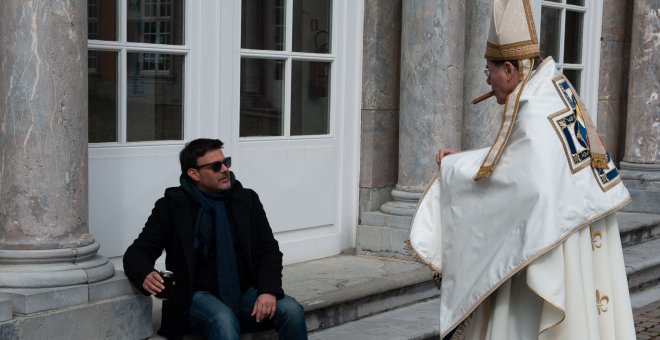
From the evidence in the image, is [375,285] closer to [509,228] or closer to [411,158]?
[411,158]

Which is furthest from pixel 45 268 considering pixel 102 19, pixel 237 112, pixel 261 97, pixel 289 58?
pixel 289 58

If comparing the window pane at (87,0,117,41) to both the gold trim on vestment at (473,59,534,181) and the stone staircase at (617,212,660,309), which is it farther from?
the stone staircase at (617,212,660,309)

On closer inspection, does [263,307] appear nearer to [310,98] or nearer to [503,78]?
[503,78]

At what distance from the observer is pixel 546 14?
9352 millimetres

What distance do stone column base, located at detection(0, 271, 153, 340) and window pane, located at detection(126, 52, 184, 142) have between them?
4.02 ft

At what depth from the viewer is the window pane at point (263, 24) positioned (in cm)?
652

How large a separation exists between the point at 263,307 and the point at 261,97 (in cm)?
218

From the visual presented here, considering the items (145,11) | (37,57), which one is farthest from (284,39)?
(37,57)

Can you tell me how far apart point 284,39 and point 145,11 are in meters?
1.17

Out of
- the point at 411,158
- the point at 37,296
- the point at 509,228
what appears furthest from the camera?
the point at 411,158

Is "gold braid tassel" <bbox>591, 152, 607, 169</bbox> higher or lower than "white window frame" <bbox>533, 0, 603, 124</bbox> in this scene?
lower

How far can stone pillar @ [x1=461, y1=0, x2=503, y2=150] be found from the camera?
299 inches

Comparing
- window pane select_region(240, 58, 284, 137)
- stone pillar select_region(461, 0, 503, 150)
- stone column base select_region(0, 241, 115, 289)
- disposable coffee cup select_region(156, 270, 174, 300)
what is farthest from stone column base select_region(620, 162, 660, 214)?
stone column base select_region(0, 241, 115, 289)

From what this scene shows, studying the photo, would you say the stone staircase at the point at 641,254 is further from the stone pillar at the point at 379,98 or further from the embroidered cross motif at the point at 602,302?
the embroidered cross motif at the point at 602,302
